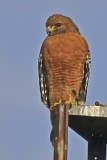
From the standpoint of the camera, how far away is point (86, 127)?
702 cm

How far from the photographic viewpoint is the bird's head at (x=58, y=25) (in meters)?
10.9

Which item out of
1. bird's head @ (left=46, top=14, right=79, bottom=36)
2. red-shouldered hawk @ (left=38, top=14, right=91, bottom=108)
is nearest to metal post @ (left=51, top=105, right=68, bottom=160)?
red-shouldered hawk @ (left=38, top=14, right=91, bottom=108)

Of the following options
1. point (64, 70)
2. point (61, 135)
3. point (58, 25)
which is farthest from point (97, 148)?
point (58, 25)

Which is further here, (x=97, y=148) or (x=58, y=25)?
(x=58, y=25)

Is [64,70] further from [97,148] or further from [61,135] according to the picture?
[61,135]

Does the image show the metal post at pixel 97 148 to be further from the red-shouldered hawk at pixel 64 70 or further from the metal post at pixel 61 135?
the red-shouldered hawk at pixel 64 70

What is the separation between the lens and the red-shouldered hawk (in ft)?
32.6

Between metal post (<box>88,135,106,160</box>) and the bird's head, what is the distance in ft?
12.0

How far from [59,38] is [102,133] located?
11.1 ft

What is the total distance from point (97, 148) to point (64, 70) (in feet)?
8.63

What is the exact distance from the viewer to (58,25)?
11.0 m

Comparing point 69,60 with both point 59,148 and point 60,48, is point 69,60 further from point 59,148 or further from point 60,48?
point 59,148

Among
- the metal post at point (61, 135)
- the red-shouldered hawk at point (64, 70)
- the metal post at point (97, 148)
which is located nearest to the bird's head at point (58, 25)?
the red-shouldered hawk at point (64, 70)

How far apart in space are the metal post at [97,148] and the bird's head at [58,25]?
365 centimetres
